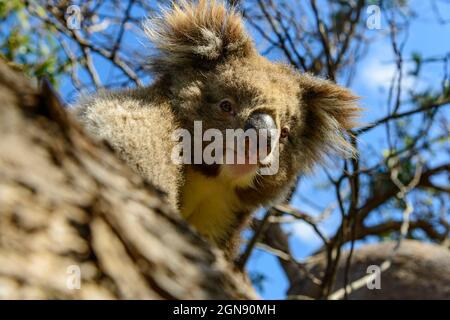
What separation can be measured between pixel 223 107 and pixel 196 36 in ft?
2.45

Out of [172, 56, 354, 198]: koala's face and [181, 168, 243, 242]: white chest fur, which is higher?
[172, 56, 354, 198]: koala's face

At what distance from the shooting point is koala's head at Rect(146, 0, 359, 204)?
13.1 ft

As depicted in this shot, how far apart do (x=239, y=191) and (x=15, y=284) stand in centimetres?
304

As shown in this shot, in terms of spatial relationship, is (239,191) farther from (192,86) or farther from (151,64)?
(151,64)

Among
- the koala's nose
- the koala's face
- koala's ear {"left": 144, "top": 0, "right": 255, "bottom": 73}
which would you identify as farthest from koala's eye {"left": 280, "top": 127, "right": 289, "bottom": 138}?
koala's ear {"left": 144, "top": 0, "right": 255, "bottom": 73}

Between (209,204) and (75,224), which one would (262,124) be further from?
(75,224)

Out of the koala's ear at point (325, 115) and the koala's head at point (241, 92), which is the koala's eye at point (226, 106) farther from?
the koala's ear at point (325, 115)

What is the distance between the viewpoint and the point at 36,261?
4.55 ft

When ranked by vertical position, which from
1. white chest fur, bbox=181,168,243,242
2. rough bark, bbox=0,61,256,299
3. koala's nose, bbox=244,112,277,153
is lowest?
rough bark, bbox=0,61,256,299

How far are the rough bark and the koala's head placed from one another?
7.52ft

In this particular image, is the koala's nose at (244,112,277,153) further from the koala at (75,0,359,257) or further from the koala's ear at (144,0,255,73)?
the koala's ear at (144,0,255,73)

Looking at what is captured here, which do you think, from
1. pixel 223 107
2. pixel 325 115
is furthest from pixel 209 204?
pixel 325 115

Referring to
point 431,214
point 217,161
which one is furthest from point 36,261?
point 431,214
